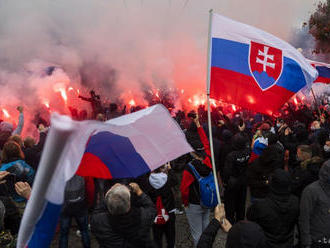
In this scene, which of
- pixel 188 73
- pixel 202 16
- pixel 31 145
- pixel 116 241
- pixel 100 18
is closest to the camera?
pixel 116 241

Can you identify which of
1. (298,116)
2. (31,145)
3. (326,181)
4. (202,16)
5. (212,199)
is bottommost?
(212,199)

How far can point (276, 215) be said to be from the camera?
2.48m

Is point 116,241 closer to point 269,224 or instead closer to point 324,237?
point 269,224

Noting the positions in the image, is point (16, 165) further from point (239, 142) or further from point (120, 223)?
point (239, 142)

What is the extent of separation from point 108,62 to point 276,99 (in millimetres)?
10876

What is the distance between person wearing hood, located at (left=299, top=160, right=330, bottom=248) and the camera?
2680 mm

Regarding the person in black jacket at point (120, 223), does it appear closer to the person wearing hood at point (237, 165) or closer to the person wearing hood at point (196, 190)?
the person wearing hood at point (196, 190)

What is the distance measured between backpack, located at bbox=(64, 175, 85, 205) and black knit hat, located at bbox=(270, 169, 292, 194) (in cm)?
196

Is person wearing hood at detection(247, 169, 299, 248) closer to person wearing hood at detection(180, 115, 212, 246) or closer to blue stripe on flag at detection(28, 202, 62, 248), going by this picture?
person wearing hood at detection(180, 115, 212, 246)

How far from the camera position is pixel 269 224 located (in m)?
2.49

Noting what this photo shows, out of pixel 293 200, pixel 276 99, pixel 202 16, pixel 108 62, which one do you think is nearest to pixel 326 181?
pixel 293 200

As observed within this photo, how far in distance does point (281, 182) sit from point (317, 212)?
0.57 meters

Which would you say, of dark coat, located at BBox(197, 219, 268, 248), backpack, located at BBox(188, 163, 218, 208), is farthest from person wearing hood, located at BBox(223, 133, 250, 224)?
dark coat, located at BBox(197, 219, 268, 248)

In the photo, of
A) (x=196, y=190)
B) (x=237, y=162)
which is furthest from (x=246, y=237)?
(x=237, y=162)
